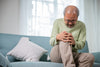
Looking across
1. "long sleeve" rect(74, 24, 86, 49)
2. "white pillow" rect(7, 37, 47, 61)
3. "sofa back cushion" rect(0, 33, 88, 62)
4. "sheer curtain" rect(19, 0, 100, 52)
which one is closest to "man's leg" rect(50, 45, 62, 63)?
"long sleeve" rect(74, 24, 86, 49)

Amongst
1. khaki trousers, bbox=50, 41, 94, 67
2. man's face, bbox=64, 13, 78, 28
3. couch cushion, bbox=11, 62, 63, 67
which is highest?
man's face, bbox=64, 13, 78, 28

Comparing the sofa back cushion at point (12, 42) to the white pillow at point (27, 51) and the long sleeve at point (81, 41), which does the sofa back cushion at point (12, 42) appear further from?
the long sleeve at point (81, 41)

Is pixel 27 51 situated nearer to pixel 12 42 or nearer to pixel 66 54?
pixel 12 42

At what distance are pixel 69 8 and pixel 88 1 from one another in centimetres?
235

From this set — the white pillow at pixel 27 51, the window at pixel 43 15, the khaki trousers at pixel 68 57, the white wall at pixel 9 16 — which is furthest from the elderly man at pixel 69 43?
the white wall at pixel 9 16

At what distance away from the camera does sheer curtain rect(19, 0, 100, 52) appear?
10.9ft

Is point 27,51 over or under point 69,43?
under

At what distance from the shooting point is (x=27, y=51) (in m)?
2.04

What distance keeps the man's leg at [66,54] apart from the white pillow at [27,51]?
2.10 feet

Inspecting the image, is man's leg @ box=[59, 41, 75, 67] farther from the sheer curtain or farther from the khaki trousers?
the sheer curtain

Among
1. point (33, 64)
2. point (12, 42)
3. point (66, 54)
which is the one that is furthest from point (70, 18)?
point (12, 42)

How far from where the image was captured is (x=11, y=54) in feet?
6.47

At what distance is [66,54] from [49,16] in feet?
7.01

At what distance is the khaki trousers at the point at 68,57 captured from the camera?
1378 mm
